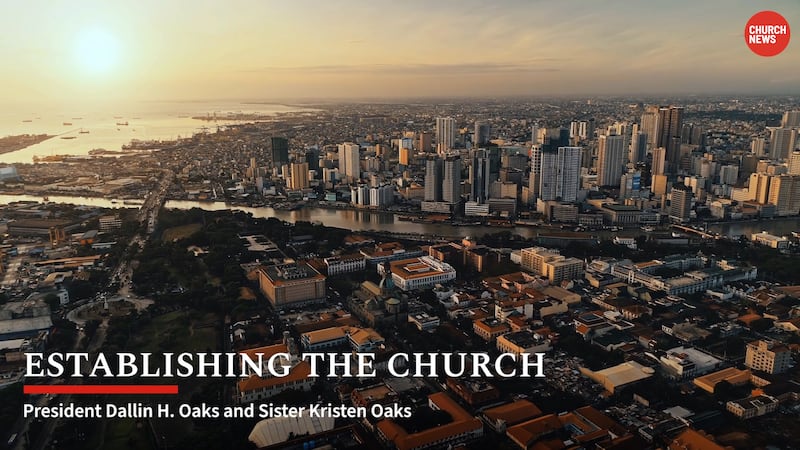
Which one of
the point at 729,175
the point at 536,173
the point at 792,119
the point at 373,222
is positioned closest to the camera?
the point at 373,222

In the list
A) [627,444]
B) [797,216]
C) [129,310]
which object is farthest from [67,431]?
[797,216]

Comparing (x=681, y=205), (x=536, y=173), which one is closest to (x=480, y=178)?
(x=536, y=173)

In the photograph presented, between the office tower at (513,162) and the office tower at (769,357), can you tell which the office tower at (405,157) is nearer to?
the office tower at (513,162)

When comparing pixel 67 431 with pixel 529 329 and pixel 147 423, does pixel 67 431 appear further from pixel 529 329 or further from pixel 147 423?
pixel 529 329

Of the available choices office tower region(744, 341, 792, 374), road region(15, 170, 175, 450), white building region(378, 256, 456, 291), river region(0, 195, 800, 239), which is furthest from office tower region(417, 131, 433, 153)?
office tower region(744, 341, 792, 374)

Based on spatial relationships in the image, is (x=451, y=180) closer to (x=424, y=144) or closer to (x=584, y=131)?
(x=424, y=144)
